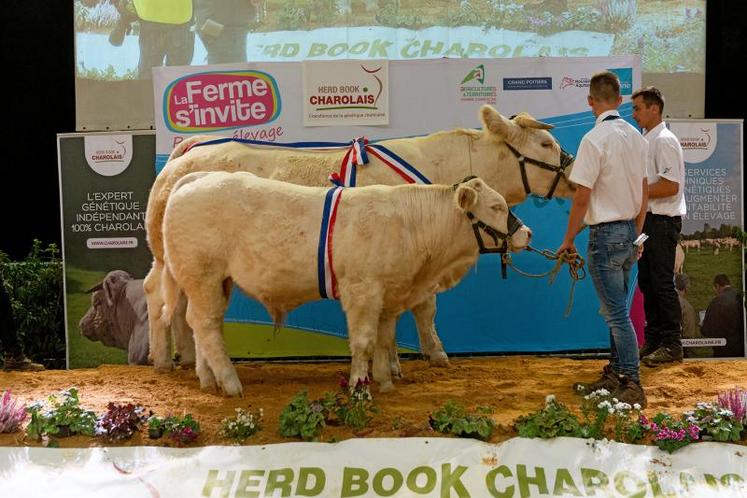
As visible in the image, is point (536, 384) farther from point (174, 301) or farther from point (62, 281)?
point (62, 281)

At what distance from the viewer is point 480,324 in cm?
873

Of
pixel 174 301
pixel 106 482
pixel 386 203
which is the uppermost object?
pixel 386 203

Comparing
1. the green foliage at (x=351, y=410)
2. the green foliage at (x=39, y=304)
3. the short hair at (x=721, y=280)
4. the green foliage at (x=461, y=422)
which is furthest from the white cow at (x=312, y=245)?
the short hair at (x=721, y=280)

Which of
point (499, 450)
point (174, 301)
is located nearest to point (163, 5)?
point (174, 301)

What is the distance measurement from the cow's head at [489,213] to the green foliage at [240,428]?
220cm

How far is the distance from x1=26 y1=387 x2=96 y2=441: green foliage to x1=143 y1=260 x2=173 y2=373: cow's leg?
1.85m

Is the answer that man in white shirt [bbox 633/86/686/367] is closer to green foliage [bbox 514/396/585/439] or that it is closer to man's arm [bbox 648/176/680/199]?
man's arm [bbox 648/176/680/199]

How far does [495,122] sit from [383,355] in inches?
90.8

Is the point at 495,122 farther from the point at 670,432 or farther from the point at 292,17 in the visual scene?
the point at 670,432

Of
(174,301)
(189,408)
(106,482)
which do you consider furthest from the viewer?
(174,301)

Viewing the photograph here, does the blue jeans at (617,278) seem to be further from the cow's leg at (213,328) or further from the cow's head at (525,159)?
the cow's leg at (213,328)

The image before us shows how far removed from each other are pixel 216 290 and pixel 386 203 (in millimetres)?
1481

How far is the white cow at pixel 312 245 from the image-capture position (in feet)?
21.1

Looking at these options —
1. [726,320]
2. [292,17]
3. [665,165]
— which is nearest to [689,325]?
[726,320]
